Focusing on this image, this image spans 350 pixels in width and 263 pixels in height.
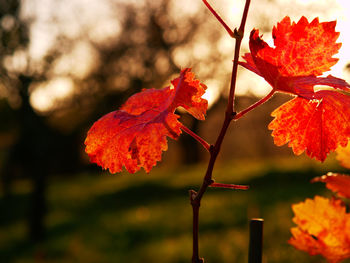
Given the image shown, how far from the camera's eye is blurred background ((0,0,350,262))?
6.31 meters

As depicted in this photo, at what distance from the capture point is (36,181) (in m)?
7.91

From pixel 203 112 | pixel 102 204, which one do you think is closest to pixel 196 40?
pixel 102 204

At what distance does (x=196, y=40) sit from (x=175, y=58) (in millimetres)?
1193

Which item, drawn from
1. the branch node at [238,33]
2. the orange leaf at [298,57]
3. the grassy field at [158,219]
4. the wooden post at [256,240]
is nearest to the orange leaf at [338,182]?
the wooden post at [256,240]

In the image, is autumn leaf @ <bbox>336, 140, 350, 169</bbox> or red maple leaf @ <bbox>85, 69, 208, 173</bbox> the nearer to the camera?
red maple leaf @ <bbox>85, 69, 208, 173</bbox>

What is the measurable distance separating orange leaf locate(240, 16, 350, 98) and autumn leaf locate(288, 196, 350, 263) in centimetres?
34

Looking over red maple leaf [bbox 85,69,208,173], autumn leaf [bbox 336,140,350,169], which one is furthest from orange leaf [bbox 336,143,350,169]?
red maple leaf [bbox 85,69,208,173]

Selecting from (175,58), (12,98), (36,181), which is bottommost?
(36,181)

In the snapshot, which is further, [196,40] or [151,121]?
[196,40]

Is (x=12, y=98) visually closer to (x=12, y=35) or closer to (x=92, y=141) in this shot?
(x=12, y=35)

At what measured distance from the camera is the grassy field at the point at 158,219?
5.26 m

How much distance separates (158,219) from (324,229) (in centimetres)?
731

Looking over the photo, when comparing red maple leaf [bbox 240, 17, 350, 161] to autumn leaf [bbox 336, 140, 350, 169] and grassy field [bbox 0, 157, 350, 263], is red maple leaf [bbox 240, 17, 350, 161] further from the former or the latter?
grassy field [bbox 0, 157, 350, 263]

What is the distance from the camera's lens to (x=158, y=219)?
26.3 ft
